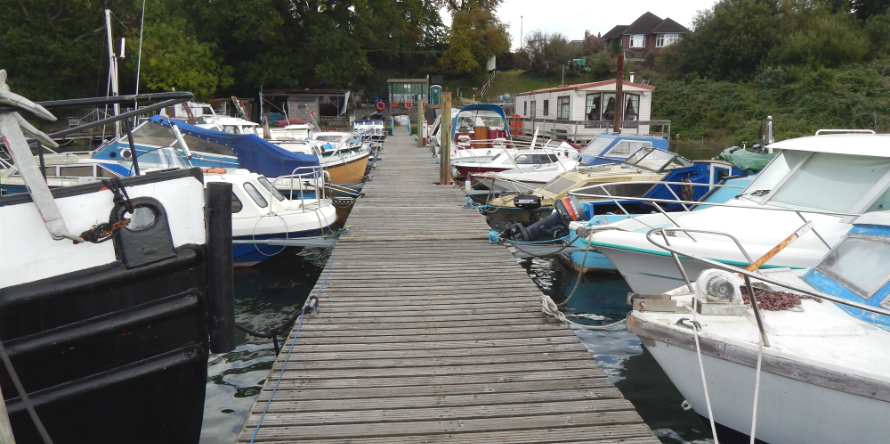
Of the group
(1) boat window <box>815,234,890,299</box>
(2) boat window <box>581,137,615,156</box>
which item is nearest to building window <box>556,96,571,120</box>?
(2) boat window <box>581,137,615,156</box>

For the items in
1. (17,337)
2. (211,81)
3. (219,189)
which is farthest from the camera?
(211,81)

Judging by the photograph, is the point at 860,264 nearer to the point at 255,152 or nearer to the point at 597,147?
the point at 597,147

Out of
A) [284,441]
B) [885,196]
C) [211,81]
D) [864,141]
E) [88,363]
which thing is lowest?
[284,441]

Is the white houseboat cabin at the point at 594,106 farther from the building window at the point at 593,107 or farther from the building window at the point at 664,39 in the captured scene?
the building window at the point at 664,39

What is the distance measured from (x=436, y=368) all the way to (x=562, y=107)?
28.3m

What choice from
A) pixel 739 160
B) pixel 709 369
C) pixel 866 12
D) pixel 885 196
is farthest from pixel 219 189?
pixel 866 12

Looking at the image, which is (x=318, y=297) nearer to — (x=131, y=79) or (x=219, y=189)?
(x=219, y=189)

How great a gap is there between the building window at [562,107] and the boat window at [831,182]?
2377cm

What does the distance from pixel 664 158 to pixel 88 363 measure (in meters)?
13.0

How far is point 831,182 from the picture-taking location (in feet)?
22.3

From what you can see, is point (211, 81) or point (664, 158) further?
point (211, 81)

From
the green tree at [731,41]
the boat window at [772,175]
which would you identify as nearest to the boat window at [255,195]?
the boat window at [772,175]

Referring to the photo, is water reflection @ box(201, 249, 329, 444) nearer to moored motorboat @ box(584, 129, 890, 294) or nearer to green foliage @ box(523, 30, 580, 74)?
moored motorboat @ box(584, 129, 890, 294)

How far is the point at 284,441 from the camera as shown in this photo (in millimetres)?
3670
